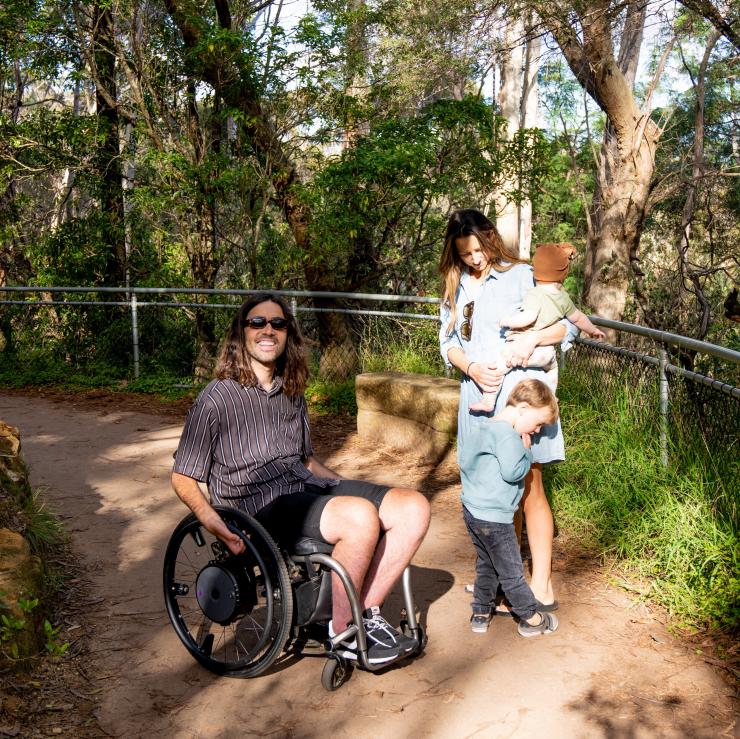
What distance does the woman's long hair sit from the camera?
12.4 ft

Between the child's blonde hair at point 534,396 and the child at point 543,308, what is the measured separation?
19 centimetres

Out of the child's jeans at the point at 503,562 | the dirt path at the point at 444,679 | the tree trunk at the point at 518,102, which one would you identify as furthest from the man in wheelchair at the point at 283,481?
the tree trunk at the point at 518,102

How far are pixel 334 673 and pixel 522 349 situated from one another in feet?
4.98

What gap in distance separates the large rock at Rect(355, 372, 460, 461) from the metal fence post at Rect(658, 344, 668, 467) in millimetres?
2095

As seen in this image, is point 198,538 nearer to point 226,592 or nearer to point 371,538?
point 226,592

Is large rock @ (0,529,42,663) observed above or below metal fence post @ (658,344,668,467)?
below

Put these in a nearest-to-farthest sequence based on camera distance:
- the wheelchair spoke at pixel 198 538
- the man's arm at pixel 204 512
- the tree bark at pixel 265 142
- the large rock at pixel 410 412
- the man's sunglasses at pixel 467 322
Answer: the man's arm at pixel 204 512 → the wheelchair spoke at pixel 198 538 → the man's sunglasses at pixel 467 322 → the large rock at pixel 410 412 → the tree bark at pixel 265 142

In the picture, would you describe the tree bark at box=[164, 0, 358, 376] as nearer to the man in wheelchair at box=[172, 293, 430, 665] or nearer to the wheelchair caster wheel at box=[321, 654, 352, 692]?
the man in wheelchair at box=[172, 293, 430, 665]

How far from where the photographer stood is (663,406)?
470 cm

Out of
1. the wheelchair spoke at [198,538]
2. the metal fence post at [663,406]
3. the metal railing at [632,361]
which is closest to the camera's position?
the wheelchair spoke at [198,538]

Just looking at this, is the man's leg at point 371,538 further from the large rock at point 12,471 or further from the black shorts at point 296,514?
the large rock at point 12,471

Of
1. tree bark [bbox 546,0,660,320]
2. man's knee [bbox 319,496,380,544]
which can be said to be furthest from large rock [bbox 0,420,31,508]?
tree bark [bbox 546,0,660,320]

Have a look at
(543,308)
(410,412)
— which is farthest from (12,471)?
(410,412)

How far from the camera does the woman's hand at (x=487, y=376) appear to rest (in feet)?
12.2
